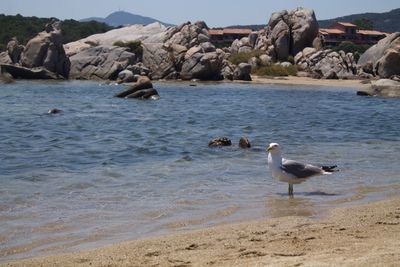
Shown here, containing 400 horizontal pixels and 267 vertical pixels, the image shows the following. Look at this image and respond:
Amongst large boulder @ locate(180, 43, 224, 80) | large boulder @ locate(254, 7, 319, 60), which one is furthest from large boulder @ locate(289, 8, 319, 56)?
large boulder @ locate(180, 43, 224, 80)

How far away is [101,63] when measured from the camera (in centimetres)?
4691

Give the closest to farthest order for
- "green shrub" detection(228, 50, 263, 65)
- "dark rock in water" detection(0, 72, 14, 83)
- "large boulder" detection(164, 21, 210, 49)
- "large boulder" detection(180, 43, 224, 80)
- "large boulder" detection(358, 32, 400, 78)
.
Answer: "dark rock in water" detection(0, 72, 14, 83) → "large boulder" detection(358, 32, 400, 78) → "large boulder" detection(180, 43, 224, 80) → "large boulder" detection(164, 21, 210, 49) → "green shrub" detection(228, 50, 263, 65)

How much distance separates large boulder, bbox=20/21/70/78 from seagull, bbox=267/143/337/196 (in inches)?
1539

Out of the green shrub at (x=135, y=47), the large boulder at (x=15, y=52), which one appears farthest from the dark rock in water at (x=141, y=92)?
the large boulder at (x=15, y=52)

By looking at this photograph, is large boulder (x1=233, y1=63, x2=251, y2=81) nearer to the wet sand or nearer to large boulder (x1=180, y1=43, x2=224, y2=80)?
the wet sand

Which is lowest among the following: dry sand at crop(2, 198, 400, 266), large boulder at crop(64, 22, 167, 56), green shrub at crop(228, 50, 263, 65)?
green shrub at crop(228, 50, 263, 65)

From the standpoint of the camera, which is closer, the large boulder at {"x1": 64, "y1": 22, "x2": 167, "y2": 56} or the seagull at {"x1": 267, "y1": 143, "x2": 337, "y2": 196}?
the seagull at {"x1": 267, "y1": 143, "x2": 337, "y2": 196}

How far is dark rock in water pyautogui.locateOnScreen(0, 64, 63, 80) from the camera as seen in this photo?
45.2 metres

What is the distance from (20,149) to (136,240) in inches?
326

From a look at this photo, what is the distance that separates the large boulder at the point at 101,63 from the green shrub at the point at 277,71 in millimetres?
10178

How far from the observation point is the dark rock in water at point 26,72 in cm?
4525

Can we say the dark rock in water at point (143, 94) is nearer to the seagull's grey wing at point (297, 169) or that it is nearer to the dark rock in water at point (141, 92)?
the dark rock in water at point (141, 92)

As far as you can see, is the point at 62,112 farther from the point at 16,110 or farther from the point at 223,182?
the point at 223,182

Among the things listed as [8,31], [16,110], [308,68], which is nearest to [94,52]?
[308,68]
